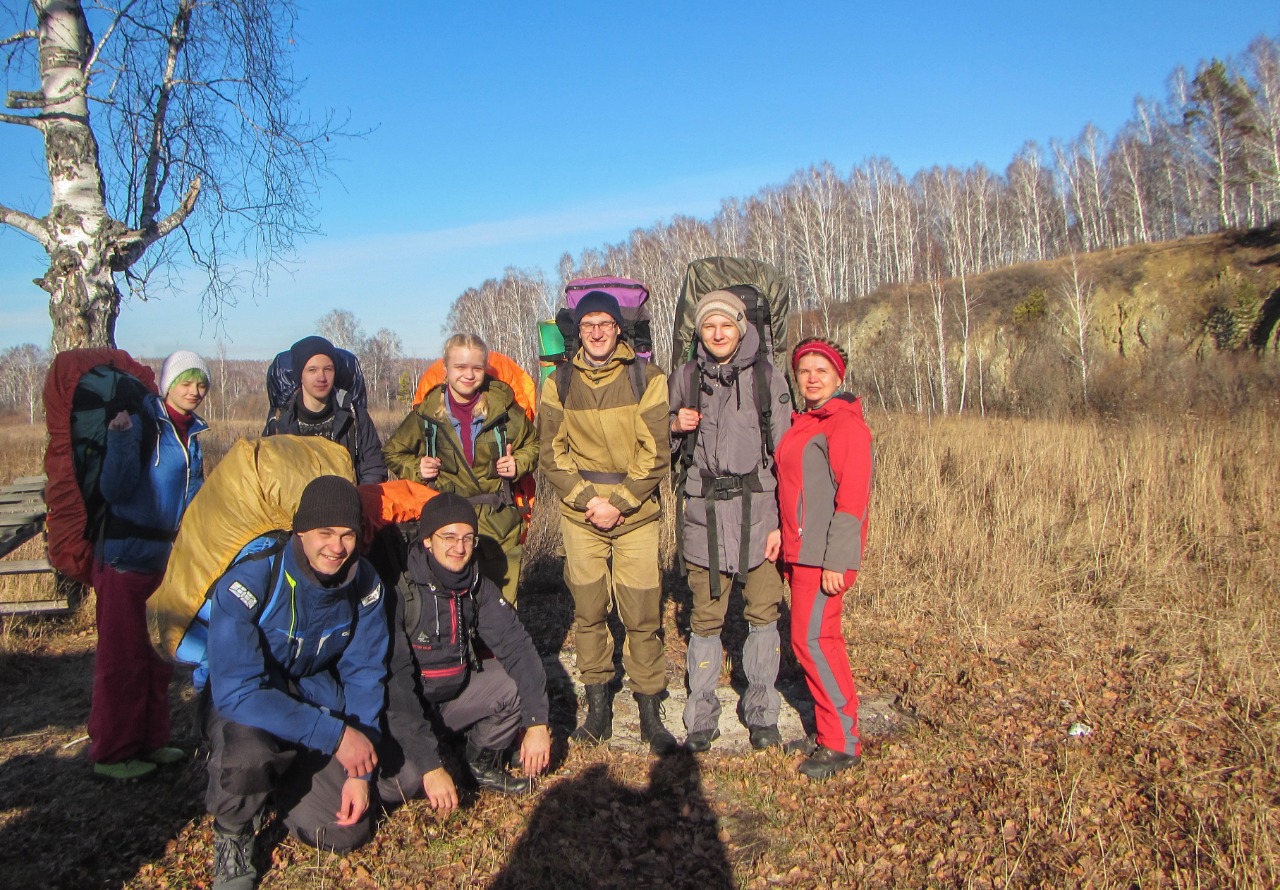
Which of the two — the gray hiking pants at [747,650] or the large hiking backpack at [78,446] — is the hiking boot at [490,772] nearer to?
the gray hiking pants at [747,650]

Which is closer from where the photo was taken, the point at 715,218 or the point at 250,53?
the point at 250,53

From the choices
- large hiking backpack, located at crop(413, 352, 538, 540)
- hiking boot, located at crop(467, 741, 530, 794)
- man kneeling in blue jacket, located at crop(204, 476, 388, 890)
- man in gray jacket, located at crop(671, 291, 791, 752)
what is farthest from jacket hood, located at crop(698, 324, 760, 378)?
hiking boot, located at crop(467, 741, 530, 794)

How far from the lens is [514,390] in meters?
4.19

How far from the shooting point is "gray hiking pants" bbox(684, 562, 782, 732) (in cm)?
372

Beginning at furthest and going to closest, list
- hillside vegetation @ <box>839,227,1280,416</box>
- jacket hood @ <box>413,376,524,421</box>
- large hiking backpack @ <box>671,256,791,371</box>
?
hillside vegetation @ <box>839,227,1280,416</box> < large hiking backpack @ <box>671,256,791,371</box> < jacket hood @ <box>413,376,524,421</box>

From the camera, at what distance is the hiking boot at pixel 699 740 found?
371 cm

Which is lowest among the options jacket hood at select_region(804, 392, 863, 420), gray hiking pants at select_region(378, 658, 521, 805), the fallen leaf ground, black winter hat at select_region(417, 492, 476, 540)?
the fallen leaf ground

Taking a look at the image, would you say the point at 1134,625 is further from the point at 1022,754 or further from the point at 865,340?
the point at 865,340

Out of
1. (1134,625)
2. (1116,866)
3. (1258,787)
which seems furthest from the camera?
(1134,625)

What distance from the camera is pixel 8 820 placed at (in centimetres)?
317

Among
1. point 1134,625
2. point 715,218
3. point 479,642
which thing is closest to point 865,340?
point 715,218

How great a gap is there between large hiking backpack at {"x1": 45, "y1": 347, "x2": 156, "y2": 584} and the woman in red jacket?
3.11 m

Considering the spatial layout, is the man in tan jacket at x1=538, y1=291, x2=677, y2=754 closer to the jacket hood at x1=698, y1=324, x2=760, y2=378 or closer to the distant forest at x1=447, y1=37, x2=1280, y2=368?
the jacket hood at x1=698, y1=324, x2=760, y2=378

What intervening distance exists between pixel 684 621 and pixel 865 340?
3228 centimetres
